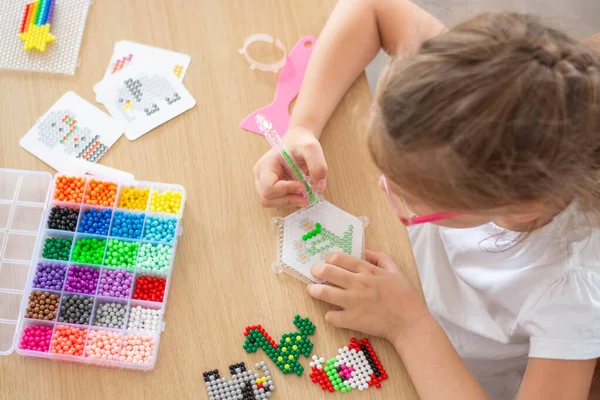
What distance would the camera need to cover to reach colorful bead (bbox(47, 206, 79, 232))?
86cm

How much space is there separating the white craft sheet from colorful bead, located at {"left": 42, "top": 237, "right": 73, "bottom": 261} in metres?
0.34

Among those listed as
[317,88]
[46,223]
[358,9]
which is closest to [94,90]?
[46,223]

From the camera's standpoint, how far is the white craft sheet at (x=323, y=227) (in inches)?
35.1

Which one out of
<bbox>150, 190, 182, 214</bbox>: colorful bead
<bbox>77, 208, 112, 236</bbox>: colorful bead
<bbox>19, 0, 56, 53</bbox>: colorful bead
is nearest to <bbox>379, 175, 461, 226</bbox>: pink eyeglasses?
<bbox>150, 190, 182, 214</bbox>: colorful bead

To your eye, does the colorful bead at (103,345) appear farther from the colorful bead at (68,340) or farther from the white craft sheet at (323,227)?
the white craft sheet at (323,227)

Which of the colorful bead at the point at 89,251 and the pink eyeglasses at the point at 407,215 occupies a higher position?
the pink eyeglasses at the point at 407,215

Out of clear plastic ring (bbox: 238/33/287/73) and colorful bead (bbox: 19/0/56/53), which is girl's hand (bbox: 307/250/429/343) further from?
colorful bead (bbox: 19/0/56/53)

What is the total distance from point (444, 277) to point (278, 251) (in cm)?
36

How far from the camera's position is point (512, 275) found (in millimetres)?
908

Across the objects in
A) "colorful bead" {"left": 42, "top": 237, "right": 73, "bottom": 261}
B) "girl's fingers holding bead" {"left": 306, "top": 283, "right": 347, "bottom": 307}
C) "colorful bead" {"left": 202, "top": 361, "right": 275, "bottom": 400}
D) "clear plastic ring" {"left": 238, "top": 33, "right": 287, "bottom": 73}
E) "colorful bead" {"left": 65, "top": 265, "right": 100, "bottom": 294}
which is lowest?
"colorful bead" {"left": 202, "top": 361, "right": 275, "bottom": 400}

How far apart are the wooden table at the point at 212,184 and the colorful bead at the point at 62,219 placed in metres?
0.10

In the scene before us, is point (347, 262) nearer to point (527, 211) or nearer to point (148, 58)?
point (527, 211)

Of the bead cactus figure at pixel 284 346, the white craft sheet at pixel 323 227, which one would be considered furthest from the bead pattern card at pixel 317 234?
the bead cactus figure at pixel 284 346

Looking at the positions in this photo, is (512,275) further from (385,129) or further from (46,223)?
(46,223)
